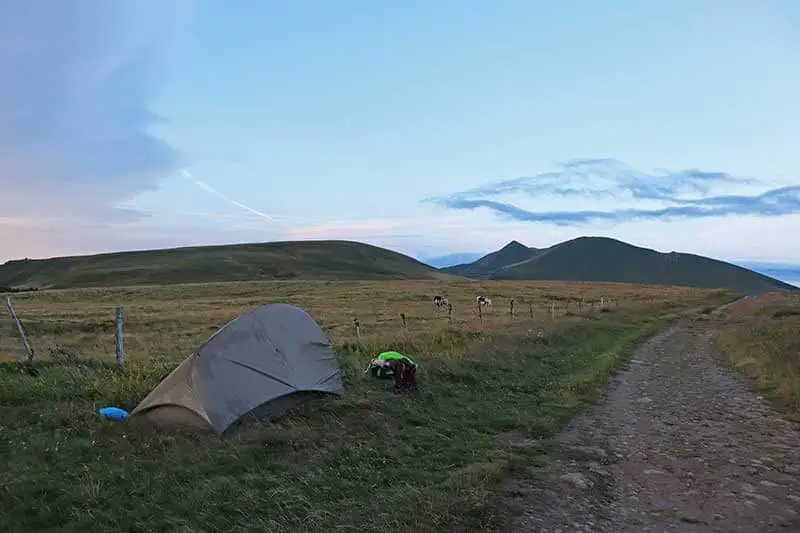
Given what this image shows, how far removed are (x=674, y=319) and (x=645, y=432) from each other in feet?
105

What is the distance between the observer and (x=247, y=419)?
33.4ft

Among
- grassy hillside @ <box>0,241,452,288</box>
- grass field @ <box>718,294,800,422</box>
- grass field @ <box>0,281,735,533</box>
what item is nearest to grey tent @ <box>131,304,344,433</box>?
grass field @ <box>0,281,735,533</box>

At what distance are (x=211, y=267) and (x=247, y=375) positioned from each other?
5424 inches

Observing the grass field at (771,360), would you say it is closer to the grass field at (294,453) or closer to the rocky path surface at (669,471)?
the rocky path surface at (669,471)

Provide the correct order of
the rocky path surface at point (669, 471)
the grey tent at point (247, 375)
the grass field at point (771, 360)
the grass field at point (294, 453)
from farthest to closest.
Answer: the grass field at point (771, 360)
the grey tent at point (247, 375)
the rocky path surface at point (669, 471)
the grass field at point (294, 453)

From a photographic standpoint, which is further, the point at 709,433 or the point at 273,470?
the point at 709,433

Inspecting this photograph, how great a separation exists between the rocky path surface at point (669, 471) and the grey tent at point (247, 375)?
4493mm

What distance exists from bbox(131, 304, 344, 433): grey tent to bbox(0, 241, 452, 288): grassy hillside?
115m

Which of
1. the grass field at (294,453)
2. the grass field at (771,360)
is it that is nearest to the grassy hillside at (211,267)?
the grass field at (771,360)

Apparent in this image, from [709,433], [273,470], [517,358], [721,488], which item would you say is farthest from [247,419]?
[517,358]

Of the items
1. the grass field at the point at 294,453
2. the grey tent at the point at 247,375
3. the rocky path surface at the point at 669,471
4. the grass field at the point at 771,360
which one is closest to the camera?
the grass field at the point at 294,453

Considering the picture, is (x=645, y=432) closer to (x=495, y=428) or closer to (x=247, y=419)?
(x=495, y=428)

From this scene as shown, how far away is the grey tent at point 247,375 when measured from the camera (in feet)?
32.6

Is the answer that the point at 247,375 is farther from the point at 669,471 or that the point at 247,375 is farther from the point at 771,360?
the point at 771,360
